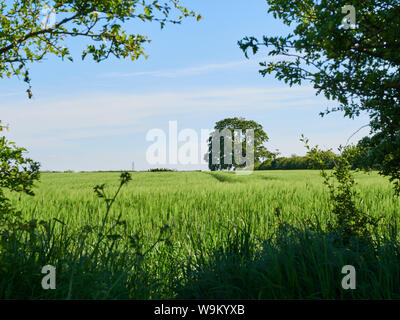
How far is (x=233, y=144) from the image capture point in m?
60.1

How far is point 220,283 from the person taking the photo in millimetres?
3645

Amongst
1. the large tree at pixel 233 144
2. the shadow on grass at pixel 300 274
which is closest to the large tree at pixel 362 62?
the shadow on grass at pixel 300 274

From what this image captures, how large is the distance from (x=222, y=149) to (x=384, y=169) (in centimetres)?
5955

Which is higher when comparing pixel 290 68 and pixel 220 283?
pixel 290 68

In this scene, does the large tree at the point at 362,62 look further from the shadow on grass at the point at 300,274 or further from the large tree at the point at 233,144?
the large tree at the point at 233,144

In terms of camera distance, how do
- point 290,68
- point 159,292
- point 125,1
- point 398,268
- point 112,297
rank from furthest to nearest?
point 125,1 < point 290,68 < point 159,292 < point 398,268 < point 112,297

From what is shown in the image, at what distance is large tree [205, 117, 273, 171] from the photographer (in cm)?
6025

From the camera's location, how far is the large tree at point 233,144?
60.2 meters

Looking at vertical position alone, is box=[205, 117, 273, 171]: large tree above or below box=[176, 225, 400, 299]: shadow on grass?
above

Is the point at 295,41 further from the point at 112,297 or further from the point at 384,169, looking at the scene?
the point at 112,297

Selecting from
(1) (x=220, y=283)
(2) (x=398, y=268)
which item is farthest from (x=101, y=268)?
(2) (x=398, y=268)
